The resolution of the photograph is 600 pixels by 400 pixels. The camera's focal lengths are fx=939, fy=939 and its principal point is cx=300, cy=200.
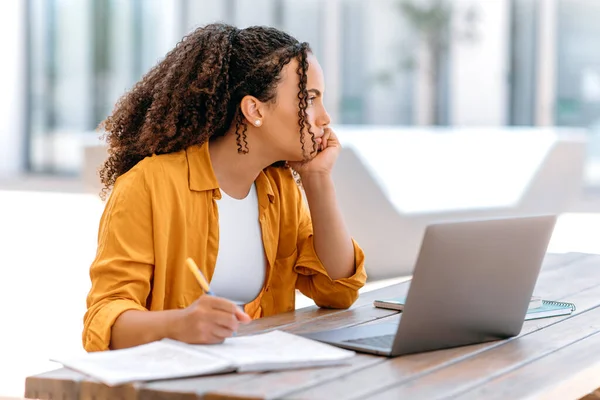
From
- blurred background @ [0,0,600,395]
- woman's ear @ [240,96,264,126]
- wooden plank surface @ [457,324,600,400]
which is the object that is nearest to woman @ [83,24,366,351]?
woman's ear @ [240,96,264,126]

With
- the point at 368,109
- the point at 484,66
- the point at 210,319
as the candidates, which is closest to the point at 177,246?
the point at 210,319

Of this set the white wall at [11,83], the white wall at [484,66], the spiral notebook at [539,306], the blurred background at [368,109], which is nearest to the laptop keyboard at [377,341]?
the spiral notebook at [539,306]

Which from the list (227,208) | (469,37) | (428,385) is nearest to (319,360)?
(428,385)

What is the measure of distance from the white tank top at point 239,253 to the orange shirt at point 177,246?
20mm

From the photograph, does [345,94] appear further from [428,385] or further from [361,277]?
[428,385]

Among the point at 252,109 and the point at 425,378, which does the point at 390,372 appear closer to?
the point at 425,378

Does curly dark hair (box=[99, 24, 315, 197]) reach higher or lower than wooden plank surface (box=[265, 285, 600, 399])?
higher

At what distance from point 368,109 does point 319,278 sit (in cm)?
861

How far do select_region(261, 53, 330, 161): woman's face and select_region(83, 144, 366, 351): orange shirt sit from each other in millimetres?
146

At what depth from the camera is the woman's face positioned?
6.15 feet

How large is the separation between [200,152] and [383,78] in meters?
8.63

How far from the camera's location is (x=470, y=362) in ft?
4.55

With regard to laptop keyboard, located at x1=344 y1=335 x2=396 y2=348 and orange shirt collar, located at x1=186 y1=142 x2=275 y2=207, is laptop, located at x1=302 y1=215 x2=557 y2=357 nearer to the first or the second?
laptop keyboard, located at x1=344 y1=335 x2=396 y2=348

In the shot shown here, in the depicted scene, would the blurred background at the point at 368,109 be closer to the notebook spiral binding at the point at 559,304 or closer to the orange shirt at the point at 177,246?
the orange shirt at the point at 177,246
